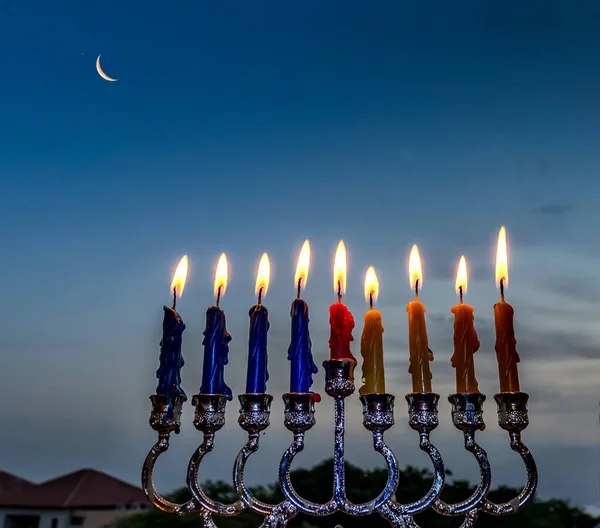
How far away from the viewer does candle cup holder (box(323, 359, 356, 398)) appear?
1.61 metres

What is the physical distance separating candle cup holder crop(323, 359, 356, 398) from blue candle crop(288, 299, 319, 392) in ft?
0.14

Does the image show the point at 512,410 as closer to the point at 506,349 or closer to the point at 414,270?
the point at 506,349

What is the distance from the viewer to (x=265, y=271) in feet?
5.82

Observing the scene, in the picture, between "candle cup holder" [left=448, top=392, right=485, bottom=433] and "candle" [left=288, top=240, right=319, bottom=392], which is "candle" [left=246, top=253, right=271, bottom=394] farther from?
"candle cup holder" [left=448, top=392, right=485, bottom=433]

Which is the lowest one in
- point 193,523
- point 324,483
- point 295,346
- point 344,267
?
point 193,523

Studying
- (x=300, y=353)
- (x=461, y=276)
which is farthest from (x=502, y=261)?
(x=300, y=353)

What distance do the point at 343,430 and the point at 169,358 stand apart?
0.52m

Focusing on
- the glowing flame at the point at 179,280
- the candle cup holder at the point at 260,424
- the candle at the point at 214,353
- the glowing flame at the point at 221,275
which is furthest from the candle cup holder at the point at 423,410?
the glowing flame at the point at 179,280

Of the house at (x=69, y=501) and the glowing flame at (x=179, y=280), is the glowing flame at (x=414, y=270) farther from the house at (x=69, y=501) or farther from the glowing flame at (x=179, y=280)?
the house at (x=69, y=501)

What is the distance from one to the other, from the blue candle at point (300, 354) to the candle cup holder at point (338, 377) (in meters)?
0.04

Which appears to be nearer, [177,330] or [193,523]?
[177,330]

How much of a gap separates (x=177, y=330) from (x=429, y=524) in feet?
3.97

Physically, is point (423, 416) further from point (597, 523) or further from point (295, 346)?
point (597, 523)

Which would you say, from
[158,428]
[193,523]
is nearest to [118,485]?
[193,523]
